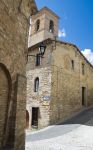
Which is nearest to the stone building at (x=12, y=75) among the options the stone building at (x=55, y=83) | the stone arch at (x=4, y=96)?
the stone arch at (x=4, y=96)

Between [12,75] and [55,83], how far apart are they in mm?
10259

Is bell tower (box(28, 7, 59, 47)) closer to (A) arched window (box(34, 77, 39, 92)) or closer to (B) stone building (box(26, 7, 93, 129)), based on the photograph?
(B) stone building (box(26, 7, 93, 129))

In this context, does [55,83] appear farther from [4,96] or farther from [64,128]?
[4,96]

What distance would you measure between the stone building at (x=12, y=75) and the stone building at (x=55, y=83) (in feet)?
24.4

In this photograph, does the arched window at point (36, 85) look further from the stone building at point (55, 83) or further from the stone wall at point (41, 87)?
the stone wall at point (41, 87)

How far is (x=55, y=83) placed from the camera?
1611 cm

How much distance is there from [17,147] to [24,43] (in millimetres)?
3721

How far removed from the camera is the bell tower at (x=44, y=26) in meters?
27.9

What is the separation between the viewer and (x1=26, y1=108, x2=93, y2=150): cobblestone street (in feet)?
30.2

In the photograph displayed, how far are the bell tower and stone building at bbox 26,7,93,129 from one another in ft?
31.8

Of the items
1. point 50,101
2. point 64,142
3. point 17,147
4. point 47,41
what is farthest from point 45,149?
point 47,41

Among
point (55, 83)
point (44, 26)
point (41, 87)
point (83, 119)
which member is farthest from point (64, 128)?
point (44, 26)

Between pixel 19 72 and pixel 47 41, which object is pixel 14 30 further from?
pixel 47 41

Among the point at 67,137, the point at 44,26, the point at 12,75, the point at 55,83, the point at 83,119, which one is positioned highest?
the point at 44,26
